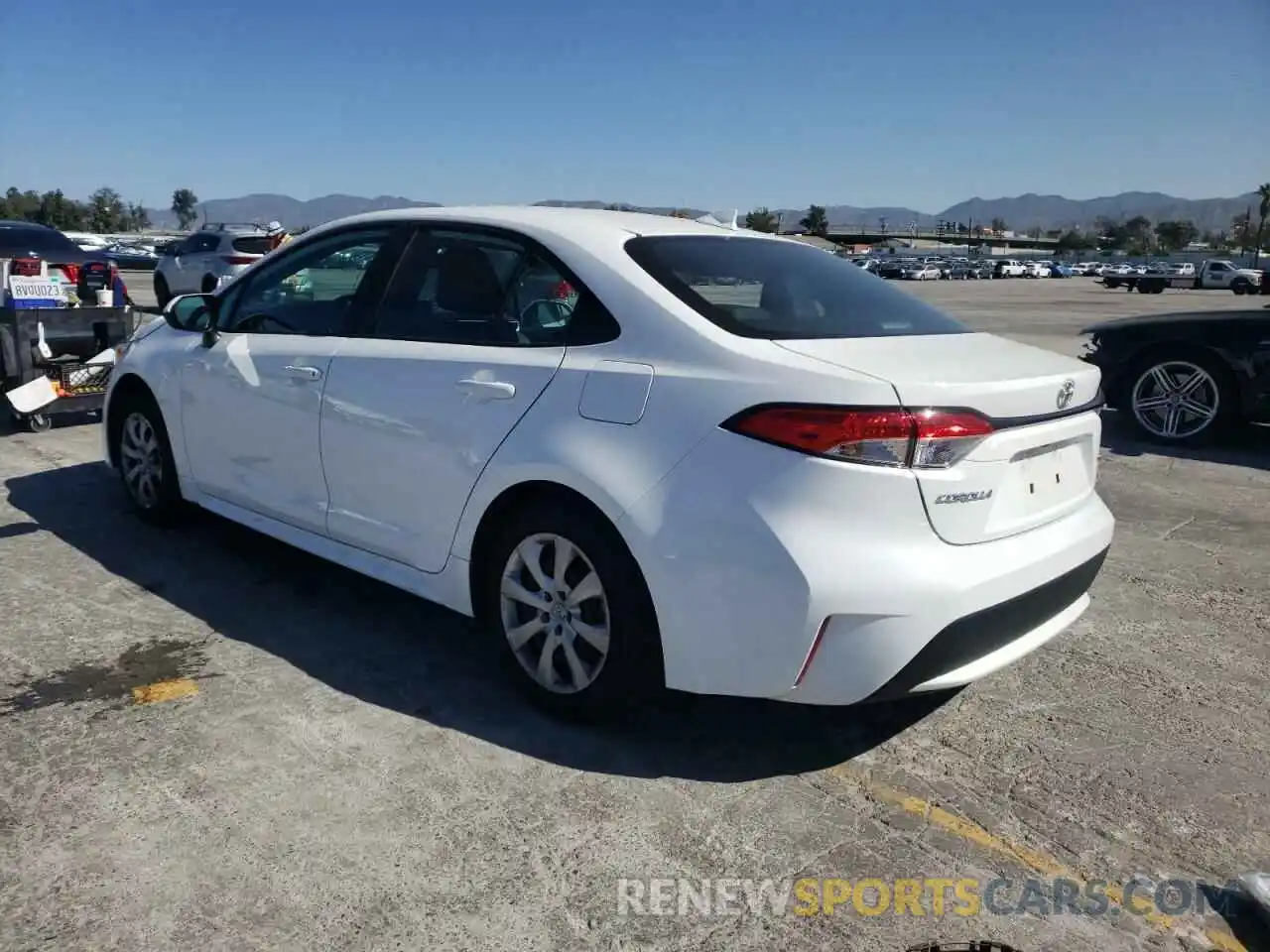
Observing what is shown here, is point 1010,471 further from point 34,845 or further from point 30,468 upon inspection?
point 30,468

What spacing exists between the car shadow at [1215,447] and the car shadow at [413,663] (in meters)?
5.11

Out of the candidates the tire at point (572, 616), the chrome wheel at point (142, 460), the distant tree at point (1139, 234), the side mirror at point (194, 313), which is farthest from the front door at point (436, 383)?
the distant tree at point (1139, 234)

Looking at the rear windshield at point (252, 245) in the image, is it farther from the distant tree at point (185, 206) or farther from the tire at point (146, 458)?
the distant tree at point (185, 206)

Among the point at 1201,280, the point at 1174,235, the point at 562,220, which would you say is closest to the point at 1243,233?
the point at 1174,235

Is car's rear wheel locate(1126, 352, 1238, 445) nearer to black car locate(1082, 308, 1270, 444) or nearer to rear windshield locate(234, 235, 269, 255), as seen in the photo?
black car locate(1082, 308, 1270, 444)


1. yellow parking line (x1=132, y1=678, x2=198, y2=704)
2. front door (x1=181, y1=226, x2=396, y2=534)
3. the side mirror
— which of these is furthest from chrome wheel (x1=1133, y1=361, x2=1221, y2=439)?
yellow parking line (x1=132, y1=678, x2=198, y2=704)

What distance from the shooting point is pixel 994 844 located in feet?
8.94

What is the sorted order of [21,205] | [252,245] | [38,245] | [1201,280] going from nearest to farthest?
[38,245] → [252,245] → [1201,280] → [21,205]

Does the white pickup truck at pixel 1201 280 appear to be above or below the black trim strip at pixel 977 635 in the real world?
below

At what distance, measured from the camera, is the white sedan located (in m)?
2.73

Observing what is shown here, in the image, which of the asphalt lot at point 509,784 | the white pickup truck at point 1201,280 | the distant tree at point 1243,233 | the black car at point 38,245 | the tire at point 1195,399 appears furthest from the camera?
the distant tree at point 1243,233

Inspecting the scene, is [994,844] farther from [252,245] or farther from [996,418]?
[252,245]

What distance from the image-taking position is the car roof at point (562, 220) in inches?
139

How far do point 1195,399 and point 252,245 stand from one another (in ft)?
A: 53.1
